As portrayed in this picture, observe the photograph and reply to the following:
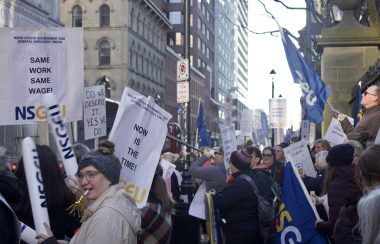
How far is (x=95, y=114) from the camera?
10938 mm

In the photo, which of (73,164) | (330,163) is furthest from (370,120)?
(73,164)

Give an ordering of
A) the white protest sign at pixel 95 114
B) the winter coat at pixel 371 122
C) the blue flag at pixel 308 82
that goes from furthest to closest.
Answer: the blue flag at pixel 308 82 → the white protest sign at pixel 95 114 → the winter coat at pixel 371 122

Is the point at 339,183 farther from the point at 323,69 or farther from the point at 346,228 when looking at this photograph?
the point at 323,69

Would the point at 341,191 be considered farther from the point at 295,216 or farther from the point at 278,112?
the point at 278,112

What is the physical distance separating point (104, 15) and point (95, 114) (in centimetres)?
5411

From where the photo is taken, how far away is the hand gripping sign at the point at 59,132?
4451mm

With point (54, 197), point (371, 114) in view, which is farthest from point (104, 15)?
point (54, 197)

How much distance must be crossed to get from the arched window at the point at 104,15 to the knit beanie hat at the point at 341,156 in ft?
194

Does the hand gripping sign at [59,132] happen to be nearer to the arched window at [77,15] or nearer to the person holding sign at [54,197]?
the person holding sign at [54,197]

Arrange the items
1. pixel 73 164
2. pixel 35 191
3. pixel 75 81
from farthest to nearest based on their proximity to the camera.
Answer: pixel 75 81 → pixel 73 164 → pixel 35 191

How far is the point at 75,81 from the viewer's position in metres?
7.11

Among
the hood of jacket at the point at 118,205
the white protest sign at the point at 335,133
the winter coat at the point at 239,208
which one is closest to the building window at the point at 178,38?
A: the white protest sign at the point at 335,133

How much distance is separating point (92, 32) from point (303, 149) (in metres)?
54.8

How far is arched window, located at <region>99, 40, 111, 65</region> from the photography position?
62.5 metres
